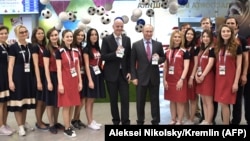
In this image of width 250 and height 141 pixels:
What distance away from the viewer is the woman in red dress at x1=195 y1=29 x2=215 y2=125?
3776 millimetres

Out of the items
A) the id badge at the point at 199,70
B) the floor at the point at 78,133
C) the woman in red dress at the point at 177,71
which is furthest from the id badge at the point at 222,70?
the floor at the point at 78,133

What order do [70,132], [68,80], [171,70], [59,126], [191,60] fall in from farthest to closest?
1. [59,126]
2. [191,60]
3. [171,70]
4. [70,132]
5. [68,80]

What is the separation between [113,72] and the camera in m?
4.03

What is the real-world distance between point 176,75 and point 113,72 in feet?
2.67

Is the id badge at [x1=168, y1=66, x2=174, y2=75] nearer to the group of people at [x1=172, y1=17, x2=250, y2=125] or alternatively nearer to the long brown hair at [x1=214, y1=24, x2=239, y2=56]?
the group of people at [x1=172, y1=17, x2=250, y2=125]

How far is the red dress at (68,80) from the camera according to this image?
375cm

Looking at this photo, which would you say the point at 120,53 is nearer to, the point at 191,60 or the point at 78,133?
the point at 191,60

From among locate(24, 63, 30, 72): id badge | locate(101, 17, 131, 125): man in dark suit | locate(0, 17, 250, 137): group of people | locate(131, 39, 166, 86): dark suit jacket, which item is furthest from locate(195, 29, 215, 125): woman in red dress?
locate(24, 63, 30, 72): id badge

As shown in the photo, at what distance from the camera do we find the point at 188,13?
28.5 ft

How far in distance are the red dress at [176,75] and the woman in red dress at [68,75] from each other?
1.16 meters

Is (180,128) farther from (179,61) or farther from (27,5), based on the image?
(27,5)

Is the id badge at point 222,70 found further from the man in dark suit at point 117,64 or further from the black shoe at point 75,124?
the black shoe at point 75,124

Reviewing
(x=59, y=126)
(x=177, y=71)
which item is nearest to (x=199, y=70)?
(x=177, y=71)

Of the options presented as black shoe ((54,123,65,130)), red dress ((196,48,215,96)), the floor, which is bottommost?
the floor
